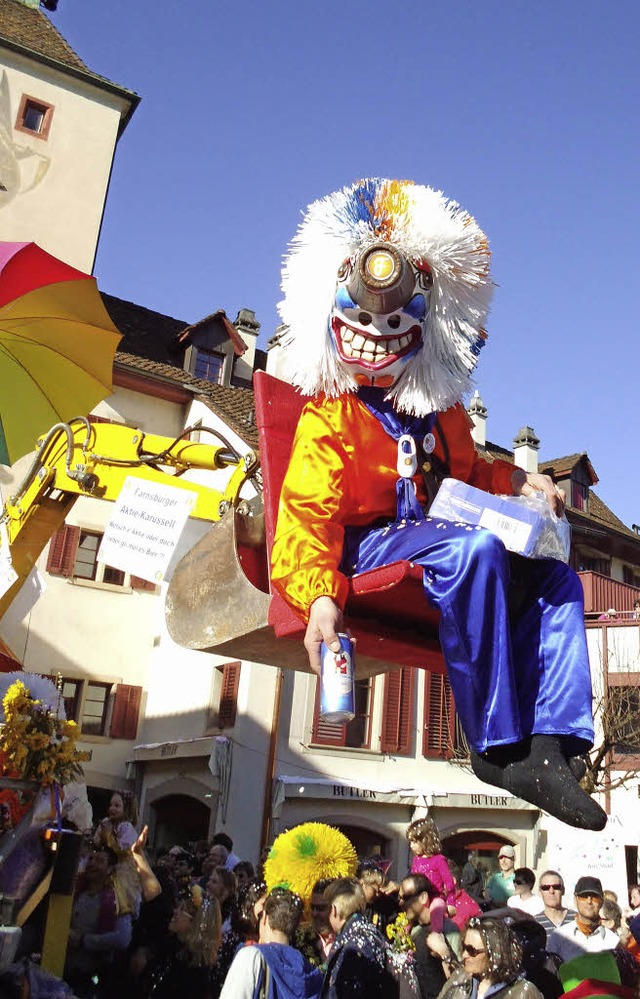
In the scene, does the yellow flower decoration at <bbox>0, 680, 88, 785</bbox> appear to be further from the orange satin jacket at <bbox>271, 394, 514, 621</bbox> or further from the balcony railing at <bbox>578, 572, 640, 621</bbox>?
the balcony railing at <bbox>578, 572, 640, 621</bbox>

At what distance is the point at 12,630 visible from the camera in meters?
16.8

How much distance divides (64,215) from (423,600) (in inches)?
688

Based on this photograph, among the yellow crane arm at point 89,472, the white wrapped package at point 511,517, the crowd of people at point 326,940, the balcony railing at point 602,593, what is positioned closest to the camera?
the white wrapped package at point 511,517

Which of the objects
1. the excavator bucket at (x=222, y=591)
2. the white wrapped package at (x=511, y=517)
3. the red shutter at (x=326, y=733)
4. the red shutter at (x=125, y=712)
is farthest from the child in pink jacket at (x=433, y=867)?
the red shutter at (x=125, y=712)

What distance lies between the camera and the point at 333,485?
10.7ft

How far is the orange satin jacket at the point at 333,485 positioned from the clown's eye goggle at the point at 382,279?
368 millimetres

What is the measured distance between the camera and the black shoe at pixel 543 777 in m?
2.63

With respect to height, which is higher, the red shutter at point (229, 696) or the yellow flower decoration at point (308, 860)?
the red shutter at point (229, 696)

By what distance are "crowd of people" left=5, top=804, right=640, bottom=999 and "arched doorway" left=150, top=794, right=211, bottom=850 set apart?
10.3 meters

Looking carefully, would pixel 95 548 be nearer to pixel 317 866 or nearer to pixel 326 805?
pixel 326 805

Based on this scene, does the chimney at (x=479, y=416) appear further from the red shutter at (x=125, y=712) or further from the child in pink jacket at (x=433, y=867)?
the child in pink jacket at (x=433, y=867)

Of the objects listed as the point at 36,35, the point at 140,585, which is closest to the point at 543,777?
the point at 140,585

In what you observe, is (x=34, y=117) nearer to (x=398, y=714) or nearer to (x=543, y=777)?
(x=398, y=714)

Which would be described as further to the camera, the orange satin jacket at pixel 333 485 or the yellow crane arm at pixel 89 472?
the yellow crane arm at pixel 89 472
